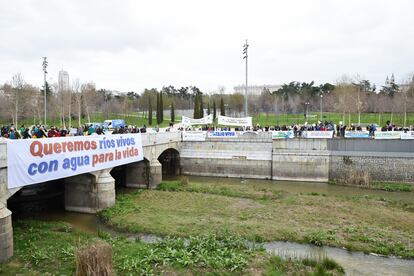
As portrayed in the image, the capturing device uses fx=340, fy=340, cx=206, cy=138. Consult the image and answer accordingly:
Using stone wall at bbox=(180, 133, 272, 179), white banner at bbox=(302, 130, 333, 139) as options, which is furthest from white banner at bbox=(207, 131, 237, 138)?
white banner at bbox=(302, 130, 333, 139)

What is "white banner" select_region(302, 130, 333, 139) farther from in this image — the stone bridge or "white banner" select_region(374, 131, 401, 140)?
the stone bridge

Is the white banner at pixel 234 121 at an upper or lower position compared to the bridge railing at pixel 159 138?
upper

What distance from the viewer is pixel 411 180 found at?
30.5 metres

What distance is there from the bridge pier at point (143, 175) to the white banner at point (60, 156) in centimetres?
391

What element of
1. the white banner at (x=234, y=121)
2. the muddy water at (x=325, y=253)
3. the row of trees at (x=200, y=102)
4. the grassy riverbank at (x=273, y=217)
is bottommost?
the muddy water at (x=325, y=253)

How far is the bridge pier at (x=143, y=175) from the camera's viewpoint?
2892 cm

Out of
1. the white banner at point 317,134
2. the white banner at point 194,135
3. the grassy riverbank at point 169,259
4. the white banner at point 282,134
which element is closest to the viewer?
the grassy riverbank at point 169,259

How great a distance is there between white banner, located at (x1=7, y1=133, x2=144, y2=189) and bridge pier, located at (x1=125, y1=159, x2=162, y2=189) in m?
3.91

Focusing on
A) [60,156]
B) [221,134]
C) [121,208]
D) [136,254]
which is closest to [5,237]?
[136,254]

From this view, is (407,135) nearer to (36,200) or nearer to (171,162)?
(171,162)

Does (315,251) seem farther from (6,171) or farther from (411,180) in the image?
(411,180)

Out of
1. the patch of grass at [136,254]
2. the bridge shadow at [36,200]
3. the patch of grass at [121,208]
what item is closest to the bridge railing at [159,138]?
the patch of grass at [121,208]

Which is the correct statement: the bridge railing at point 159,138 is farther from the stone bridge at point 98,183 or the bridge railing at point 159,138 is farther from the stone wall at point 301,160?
the stone wall at point 301,160

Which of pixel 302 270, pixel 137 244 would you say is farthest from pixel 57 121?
pixel 302 270
